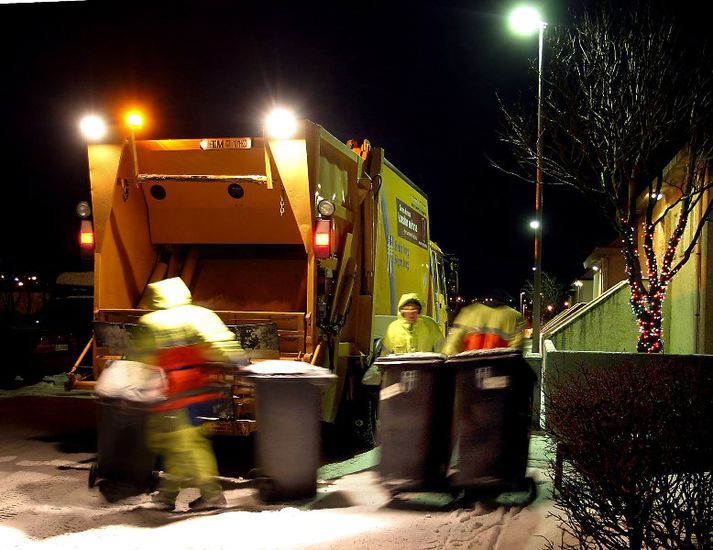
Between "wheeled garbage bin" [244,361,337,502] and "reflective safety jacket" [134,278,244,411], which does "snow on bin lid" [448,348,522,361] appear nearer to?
"wheeled garbage bin" [244,361,337,502]

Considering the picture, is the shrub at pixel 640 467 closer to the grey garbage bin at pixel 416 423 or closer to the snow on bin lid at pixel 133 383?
the grey garbage bin at pixel 416 423

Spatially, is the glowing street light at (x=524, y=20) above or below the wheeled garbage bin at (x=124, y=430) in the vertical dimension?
above

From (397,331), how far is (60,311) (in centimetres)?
787

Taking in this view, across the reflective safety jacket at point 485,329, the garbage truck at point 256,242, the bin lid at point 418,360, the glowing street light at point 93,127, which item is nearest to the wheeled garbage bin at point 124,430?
the garbage truck at point 256,242

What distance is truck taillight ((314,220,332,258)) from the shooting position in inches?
266

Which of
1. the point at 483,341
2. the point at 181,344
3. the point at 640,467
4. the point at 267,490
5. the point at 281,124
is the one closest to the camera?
the point at 640,467

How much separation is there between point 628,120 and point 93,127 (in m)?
7.90

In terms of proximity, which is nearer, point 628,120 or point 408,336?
point 408,336

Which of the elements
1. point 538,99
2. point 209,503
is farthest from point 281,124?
point 538,99

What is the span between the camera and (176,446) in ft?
16.1

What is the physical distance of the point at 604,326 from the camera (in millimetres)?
14312

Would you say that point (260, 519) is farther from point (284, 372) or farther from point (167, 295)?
point (167, 295)

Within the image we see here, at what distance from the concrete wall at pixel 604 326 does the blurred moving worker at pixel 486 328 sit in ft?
26.9

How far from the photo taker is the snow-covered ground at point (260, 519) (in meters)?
4.16
